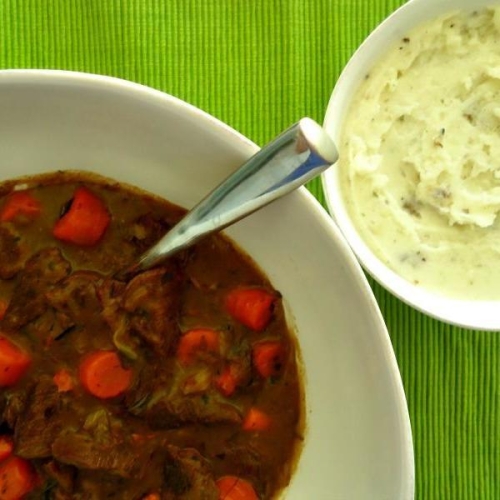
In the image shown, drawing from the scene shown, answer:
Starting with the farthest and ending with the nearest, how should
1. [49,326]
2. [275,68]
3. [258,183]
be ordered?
[275,68] → [49,326] → [258,183]

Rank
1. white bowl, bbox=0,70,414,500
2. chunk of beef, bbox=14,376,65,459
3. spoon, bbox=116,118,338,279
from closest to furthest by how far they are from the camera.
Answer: spoon, bbox=116,118,338,279 → white bowl, bbox=0,70,414,500 → chunk of beef, bbox=14,376,65,459

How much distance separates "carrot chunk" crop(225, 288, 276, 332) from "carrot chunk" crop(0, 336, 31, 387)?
62cm

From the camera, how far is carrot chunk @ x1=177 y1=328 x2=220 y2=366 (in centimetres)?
226

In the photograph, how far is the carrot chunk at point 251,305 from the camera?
7.42 ft

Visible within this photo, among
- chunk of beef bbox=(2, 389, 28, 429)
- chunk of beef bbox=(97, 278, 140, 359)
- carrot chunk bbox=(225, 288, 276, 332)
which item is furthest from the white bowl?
chunk of beef bbox=(2, 389, 28, 429)

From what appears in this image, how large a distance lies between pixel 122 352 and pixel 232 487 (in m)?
0.54

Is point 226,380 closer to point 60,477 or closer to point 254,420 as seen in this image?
point 254,420

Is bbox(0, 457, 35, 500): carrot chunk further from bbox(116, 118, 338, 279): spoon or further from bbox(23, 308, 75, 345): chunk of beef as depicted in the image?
bbox(116, 118, 338, 279): spoon

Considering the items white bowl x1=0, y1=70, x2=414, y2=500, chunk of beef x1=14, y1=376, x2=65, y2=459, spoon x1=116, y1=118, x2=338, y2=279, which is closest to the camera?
spoon x1=116, y1=118, x2=338, y2=279

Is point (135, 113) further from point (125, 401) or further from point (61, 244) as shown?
point (125, 401)

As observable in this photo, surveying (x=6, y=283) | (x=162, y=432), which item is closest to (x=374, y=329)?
(x=162, y=432)

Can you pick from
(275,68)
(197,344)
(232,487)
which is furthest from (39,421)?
(275,68)

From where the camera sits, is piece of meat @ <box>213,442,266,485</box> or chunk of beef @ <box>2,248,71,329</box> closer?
chunk of beef @ <box>2,248,71,329</box>

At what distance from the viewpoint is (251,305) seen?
2262 millimetres
